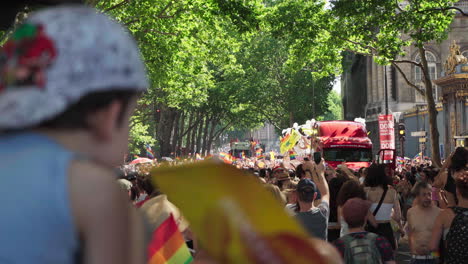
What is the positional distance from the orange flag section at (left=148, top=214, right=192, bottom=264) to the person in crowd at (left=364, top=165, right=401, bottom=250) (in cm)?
708

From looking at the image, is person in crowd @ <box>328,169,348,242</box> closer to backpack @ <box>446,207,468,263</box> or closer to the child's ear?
backpack @ <box>446,207,468,263</box>

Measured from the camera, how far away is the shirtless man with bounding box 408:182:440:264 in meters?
7.95

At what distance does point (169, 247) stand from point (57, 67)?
5.26 feet

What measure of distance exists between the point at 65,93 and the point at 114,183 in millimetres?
173

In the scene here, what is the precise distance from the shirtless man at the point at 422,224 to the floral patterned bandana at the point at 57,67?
694 cm

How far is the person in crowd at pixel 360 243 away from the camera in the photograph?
587 cm

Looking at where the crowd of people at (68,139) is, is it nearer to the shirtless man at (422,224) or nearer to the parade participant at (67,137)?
the parade participant at (67,137)

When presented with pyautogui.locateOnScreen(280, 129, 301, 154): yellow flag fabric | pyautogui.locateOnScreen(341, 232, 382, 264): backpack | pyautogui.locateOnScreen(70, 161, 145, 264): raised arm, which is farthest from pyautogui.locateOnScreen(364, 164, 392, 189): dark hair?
pyautogui.locateOnScreen(280, 129, 301, 154): yellow flag fabric

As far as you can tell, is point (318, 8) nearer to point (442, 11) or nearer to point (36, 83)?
point (442, 11)

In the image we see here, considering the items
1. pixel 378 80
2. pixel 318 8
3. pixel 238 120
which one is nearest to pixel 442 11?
pixel 318 8

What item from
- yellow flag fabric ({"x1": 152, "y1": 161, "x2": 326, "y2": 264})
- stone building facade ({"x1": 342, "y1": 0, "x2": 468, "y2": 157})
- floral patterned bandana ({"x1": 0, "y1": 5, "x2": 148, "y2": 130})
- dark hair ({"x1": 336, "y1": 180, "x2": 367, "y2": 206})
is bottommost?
dark hair ({"x1": 336, "y1": 180, "x2": 367, "y2": 206})

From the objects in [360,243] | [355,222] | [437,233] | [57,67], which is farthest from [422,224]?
[57,67]

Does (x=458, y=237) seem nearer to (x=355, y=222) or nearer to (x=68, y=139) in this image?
(x=355, y=222)

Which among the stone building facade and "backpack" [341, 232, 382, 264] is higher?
the stone building facade
